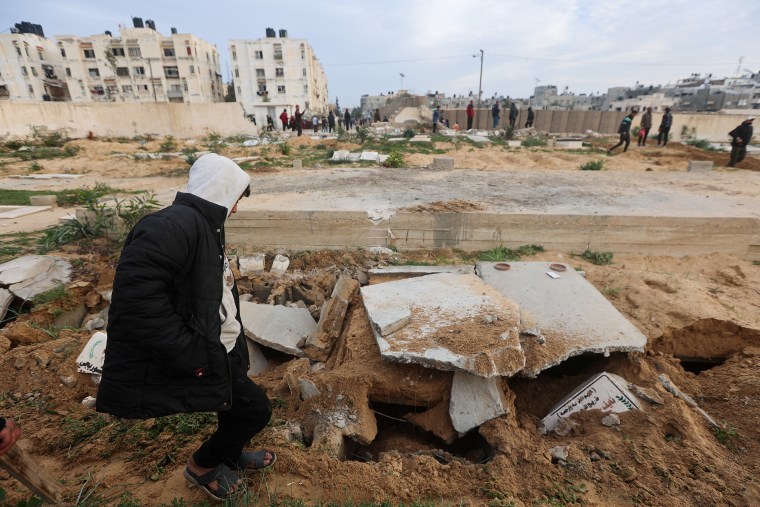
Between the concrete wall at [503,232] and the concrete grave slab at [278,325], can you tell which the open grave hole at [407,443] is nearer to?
the concrete grave slab at [278,325]

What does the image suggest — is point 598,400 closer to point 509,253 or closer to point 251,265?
point 509,253

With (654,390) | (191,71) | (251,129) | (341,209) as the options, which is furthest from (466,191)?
(191,71)

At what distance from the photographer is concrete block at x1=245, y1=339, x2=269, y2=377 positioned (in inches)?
133

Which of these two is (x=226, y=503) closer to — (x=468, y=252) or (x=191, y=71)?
(x=468, y=252)

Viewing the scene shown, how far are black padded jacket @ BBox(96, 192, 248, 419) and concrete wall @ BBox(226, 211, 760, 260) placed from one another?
3703 millimetres

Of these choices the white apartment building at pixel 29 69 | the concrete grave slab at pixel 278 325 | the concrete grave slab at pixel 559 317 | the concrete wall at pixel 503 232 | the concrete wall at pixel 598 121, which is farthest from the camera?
the white apartment building at pixel 29 69

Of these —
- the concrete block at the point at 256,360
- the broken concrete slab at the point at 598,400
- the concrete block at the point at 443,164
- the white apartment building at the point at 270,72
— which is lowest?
the concrete block at the point at 256,360

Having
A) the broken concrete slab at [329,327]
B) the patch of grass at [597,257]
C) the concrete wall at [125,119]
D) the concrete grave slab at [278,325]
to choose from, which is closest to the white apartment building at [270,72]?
the concrete wall at [125,119]

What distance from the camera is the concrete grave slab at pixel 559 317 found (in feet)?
9.29

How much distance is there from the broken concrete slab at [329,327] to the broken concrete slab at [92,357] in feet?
5.27

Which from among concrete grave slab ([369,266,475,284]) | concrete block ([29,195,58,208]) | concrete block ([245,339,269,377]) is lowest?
concrete block ([245,339,269,377])

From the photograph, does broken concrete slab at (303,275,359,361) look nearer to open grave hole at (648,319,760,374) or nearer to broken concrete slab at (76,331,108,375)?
broken concrete slab at (76,331,108,375)

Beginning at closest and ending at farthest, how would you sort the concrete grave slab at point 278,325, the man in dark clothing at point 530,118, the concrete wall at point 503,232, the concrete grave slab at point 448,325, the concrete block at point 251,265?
1. the concrete grave slab at point 448,325
2. the concrete grave slab at point 278,325
3. the concrete block at point 251,265
4. the concrete wall at point 503,232
5. the man in dark clothing at point 530,118

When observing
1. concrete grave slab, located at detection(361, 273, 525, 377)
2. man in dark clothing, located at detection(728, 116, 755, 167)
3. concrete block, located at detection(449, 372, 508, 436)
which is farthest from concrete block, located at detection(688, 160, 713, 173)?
concrete block, located at detection(449, 372, 508, 436)
